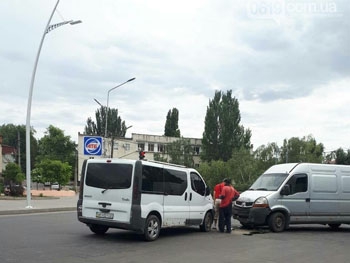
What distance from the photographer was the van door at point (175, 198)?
12406 millimetres

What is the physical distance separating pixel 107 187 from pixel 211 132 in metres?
70.9

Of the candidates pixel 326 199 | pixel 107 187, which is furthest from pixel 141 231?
pixel 326 199

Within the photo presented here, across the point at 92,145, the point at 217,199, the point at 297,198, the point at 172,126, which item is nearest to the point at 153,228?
the point at 217,199

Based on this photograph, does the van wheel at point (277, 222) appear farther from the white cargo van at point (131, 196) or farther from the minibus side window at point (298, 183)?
the white cargo van at point (131, 196)

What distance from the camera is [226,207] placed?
14.1 metres

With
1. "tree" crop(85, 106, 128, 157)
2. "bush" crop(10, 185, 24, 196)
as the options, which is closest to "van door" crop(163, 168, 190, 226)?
"bush" crop(10, 185, 24, 196)

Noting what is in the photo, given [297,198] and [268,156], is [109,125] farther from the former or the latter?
[297,198]

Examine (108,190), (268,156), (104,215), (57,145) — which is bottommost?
(104,215)

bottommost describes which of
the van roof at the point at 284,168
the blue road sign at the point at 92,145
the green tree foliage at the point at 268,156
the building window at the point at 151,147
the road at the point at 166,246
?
the road at the point at 166,246

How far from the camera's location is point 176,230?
47.7 ft

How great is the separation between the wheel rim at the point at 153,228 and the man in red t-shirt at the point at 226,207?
2.88m

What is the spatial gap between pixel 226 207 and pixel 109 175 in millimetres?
4130

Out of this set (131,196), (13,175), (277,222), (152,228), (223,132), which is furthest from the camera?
(223,132)

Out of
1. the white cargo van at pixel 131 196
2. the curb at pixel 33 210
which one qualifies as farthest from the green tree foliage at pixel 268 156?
the white cargo van at pixel 131 196
